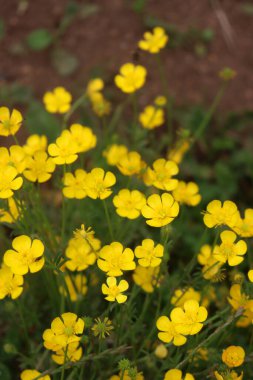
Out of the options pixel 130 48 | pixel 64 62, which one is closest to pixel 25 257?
pixel 64 62

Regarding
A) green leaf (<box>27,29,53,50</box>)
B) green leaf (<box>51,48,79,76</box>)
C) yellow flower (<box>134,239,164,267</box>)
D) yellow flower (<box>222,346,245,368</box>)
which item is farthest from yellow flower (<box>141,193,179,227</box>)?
green leaf (<box>27,29,53,50</box>)

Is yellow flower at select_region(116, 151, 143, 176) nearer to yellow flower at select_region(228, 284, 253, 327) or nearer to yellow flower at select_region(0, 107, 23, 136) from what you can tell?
yellow flower at select_region(0, 107, 23, 136)

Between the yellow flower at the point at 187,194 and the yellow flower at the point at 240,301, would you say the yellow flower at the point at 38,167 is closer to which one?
the yellow flower at the point at 187,194

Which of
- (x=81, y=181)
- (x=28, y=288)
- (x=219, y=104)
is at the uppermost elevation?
(x=81, y=181)

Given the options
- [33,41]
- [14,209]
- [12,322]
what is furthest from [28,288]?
[33,41]

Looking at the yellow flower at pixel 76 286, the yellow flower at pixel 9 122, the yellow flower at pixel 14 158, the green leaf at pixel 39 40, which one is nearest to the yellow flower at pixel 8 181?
the yellow flower at pixel 14 158

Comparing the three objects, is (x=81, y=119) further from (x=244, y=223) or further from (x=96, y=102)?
(x=244, y=223)
